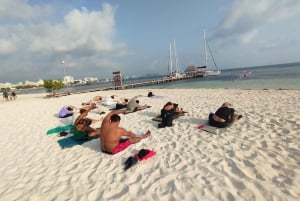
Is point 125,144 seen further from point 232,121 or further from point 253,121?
point 253,121

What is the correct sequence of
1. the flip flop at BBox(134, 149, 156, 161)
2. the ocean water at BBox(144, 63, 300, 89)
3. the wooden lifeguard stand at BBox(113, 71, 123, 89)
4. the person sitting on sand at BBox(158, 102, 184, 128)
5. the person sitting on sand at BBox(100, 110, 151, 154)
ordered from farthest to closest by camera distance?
the wooden lifeguard stand at BBox(113, 71, 123, 89) → the ocean water at BBox(144, 63, 300, 89) → the person sitting on sand at BBox(158, 102, 184, 128) → the person sitting on sand at BBox(100, 110, 151, 154) → the flip flop at BBox(134, 149, 156, 161)

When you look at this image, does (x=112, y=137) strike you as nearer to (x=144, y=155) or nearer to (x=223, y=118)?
(x=144, y=155)

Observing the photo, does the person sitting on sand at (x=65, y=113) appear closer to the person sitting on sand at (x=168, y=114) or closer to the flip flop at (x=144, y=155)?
the person sitting on sand at (x=168, y=114)

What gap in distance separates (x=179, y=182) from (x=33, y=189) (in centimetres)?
270

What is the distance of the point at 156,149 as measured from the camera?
4.73 meters

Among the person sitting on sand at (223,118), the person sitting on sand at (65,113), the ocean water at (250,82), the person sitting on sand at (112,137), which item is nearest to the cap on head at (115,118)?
the person sitting on sand at (112,137)

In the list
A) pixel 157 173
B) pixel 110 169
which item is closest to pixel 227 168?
pixel 157 173

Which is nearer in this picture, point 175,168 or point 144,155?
point 175,168

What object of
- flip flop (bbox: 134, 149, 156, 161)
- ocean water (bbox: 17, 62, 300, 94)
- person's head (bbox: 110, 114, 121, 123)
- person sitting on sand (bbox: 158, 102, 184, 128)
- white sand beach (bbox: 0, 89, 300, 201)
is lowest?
ocean water (bbox: 17, 62, 300, 94)

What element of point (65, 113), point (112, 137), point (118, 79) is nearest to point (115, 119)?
point (112, 137)

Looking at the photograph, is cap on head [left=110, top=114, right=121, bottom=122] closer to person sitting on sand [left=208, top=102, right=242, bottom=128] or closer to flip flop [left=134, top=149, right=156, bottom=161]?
flip flop [left=134, top=149, right=156, bottom=161]

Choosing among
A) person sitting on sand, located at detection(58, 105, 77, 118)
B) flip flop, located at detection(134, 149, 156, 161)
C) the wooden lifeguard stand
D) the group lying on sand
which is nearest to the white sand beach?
flip flop, located at detection(134, 149, 156, 161)

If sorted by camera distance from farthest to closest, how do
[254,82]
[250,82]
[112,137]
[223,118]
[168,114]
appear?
[250,82] → [254,82] → [168,114] → [223,118] → [112,137]

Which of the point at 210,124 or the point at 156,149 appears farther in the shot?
the point at 210,124
